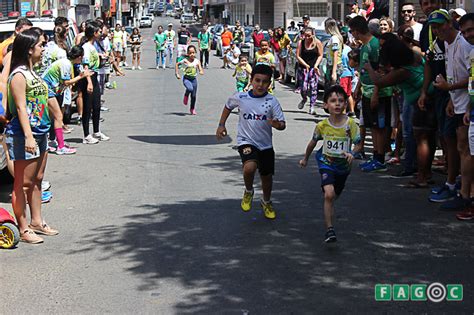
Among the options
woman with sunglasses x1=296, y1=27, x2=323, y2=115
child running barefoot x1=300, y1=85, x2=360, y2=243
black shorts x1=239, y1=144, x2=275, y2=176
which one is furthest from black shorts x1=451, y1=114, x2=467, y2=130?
woman with sunglasses x1=296, y1=27, x2=323, y2=115

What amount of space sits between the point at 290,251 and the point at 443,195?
2670mm

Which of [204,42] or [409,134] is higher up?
[204,42]

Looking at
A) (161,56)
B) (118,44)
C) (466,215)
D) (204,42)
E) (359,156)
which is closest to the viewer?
(466,215)

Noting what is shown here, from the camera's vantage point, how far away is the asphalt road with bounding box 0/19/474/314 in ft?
18.1

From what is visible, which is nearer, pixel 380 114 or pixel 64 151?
pixel 380 114

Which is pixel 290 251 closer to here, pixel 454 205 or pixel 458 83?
pixel 454 205

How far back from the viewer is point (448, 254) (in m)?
6.60

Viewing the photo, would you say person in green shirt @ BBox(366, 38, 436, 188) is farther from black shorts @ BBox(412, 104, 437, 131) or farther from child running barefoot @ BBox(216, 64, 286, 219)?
child running barefoot @ BBox(216, 64, 286, 219)

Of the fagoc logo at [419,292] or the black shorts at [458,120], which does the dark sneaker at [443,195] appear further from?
the fagoc logo at [419,292]

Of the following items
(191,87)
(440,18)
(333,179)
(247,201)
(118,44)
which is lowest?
(247,201)

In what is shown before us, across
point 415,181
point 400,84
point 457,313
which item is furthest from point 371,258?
point 400,84

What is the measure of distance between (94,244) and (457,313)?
3.36 meters

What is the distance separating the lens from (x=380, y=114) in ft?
34.8

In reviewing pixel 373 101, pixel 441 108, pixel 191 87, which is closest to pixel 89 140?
pixel 191 87
